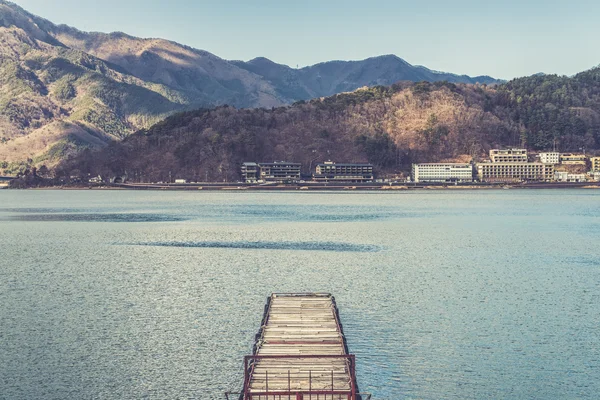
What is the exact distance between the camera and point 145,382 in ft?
111

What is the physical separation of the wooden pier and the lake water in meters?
2.67

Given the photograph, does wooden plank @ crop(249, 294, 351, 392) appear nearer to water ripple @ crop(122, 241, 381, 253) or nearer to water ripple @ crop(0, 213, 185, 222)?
water ripple @ crop(122, 241, 381, 253)

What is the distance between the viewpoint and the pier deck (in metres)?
26.6

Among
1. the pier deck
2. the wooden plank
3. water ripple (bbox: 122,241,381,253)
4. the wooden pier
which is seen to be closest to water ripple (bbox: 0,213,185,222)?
water ripple (bbox: 122,241,381,253)

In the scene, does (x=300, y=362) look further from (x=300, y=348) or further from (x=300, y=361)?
(x=300, y=348)

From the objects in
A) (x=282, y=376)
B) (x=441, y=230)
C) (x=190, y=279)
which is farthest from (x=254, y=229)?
(x=282, y=376)

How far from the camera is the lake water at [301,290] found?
1340 inches

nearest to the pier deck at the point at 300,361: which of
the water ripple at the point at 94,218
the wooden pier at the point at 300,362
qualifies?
the wooden pier at the point at 300,362

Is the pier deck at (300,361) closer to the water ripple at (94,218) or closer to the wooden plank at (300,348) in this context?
the wooden plank at (300,348)

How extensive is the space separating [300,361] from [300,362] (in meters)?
0.14

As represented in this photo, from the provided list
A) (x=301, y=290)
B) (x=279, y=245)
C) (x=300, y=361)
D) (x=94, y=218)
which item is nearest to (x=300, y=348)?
(x=300, y=361)

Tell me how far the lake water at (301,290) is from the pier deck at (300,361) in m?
2.66

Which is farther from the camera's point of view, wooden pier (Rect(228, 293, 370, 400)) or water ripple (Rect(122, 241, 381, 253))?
water ripple (Rect(122, 241, 381, 253))

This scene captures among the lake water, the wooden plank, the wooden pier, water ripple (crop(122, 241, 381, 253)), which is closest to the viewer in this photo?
the wooden pier
